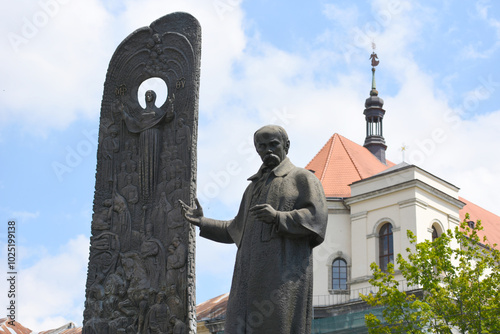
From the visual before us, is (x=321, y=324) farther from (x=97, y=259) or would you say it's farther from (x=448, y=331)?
A: (x=97, y=259)

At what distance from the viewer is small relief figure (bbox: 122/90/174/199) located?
458 inches

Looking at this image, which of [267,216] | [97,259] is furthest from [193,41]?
[267,216]

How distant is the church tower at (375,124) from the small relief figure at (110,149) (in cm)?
4538

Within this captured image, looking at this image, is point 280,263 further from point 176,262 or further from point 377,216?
point 377,216

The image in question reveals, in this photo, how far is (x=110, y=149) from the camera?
12.0 meters

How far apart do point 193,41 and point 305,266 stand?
20.0ft

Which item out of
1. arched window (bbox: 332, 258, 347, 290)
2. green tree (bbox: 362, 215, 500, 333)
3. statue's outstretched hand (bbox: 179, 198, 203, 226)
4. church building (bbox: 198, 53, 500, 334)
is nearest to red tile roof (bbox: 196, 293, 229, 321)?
church building (bbox: 198, 53, 500, 334)

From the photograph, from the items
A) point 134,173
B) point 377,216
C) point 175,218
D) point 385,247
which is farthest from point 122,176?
point 377,216

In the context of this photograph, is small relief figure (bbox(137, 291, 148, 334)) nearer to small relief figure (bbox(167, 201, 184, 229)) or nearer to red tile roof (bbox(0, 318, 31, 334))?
small relief figure (bbox(167, 201, 184, 229))

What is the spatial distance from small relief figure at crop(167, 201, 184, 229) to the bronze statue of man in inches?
164

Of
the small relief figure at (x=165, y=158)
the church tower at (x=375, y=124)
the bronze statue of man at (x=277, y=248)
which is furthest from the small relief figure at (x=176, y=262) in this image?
the church tower at (x=375, y=124)

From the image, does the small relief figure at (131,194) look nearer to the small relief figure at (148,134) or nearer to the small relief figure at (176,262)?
the small relief figure at (148,134)

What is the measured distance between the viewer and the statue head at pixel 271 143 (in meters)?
6.93

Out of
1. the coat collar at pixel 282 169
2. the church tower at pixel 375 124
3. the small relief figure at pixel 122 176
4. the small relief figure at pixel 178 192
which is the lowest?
the coat collar at pixel 282 169
